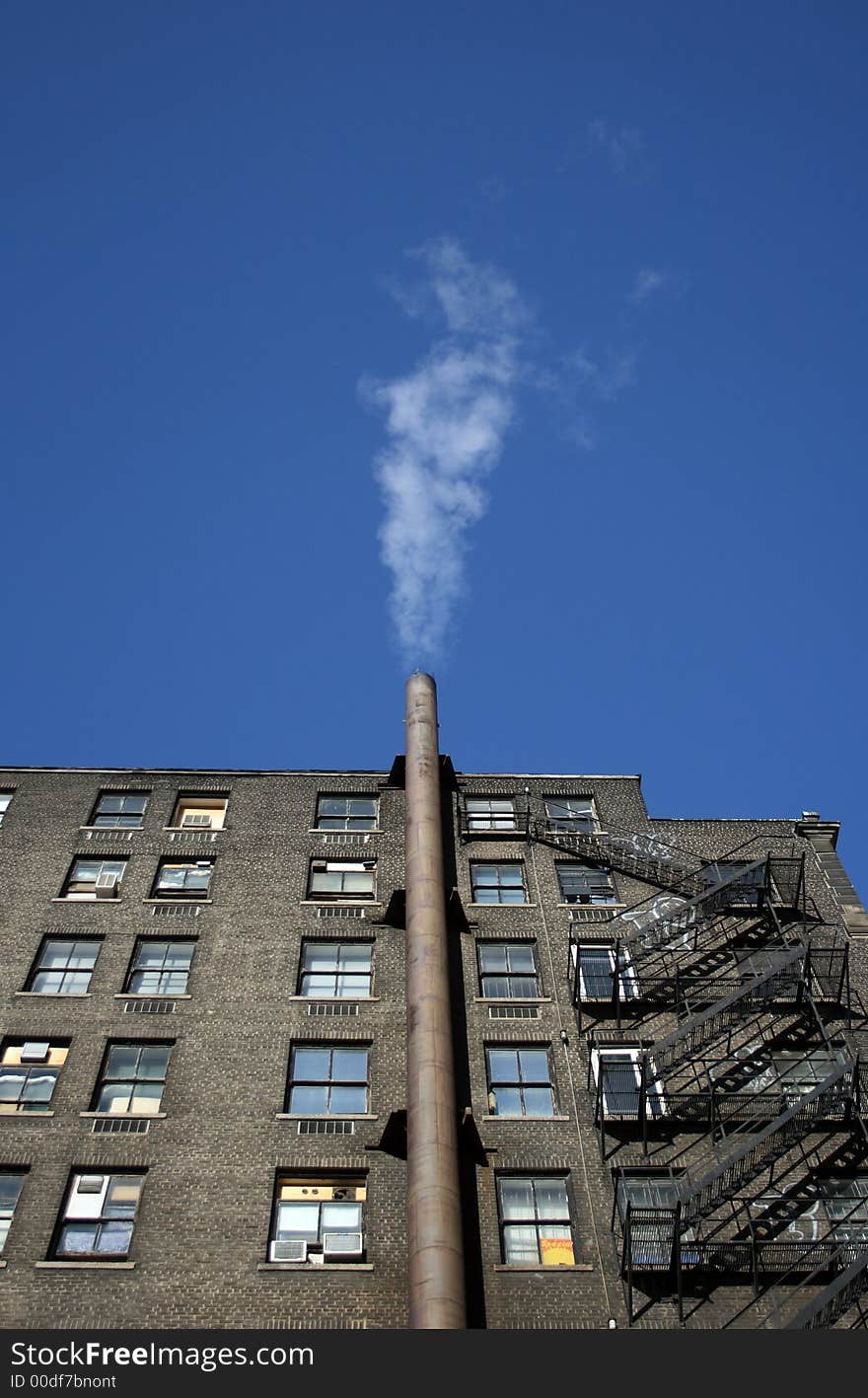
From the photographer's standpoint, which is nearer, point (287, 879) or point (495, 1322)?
point (495, 1322)

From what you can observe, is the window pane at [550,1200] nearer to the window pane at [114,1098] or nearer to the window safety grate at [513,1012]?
the window safety grate at [513,1012]

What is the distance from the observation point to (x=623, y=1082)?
100.0 ft

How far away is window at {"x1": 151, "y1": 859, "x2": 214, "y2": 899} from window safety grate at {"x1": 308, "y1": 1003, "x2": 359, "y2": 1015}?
5.56 meters

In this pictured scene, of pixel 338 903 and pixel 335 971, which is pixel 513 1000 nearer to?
pixel 335 971

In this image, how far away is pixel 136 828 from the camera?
38750 mm

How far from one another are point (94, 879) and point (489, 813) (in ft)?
39.2

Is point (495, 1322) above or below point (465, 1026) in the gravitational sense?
below

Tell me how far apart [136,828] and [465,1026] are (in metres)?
12.4

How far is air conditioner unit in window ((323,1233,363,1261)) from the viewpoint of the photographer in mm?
26922

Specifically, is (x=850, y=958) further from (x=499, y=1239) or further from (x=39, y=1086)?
(x=39, y=1086)

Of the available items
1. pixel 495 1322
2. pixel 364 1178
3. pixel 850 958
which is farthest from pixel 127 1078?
pixel 850 958

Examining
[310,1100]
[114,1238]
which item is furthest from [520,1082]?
[114,1238]

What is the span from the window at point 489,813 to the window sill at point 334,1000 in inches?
320
